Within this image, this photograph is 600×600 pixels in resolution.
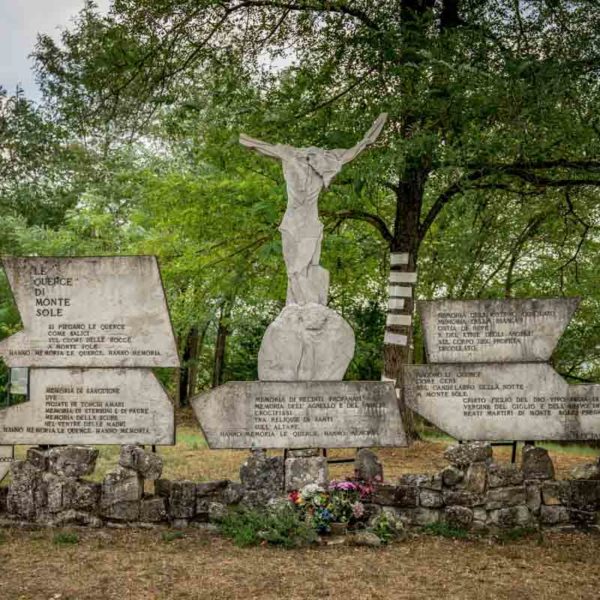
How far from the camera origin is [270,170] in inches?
512

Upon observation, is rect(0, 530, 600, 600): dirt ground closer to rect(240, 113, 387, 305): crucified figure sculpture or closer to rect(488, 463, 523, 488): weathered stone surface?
rect(488, 463, 523, 488): weathered stone surface

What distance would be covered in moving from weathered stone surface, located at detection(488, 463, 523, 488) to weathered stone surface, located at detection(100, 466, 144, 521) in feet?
12.4

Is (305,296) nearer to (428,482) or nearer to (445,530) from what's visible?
(428,482)

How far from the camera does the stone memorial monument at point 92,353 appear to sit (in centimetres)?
778

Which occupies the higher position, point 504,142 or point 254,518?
point 504,142

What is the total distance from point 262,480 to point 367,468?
1.13 m

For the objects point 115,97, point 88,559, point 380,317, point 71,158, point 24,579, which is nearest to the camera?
point 24,579

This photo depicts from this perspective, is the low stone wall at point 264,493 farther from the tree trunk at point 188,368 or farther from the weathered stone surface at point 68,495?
the tree trunk at point 188,368

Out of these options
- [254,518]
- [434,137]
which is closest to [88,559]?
[254,518]

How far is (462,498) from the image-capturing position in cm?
762

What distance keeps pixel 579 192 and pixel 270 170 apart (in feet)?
18.6

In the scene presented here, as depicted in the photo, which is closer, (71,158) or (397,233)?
(397,233)

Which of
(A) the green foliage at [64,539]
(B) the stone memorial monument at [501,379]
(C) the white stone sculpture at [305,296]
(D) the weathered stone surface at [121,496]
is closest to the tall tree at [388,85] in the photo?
(C) the white stone sculpture at [305,296]

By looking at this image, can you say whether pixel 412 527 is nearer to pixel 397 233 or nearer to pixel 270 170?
pixel 397 233
